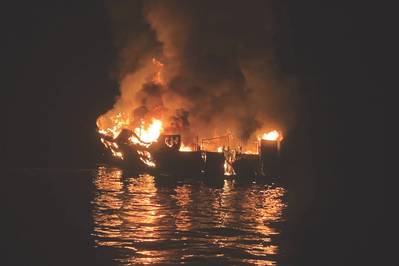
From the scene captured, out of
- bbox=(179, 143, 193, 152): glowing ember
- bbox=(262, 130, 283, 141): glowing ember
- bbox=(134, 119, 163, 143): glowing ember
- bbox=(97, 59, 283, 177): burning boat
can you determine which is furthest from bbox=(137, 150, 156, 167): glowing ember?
bbox=(262, 130, 283, 141): glowing ember

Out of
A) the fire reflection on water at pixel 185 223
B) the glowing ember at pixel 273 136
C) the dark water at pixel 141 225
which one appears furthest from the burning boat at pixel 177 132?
the dark water at pixel 141 225

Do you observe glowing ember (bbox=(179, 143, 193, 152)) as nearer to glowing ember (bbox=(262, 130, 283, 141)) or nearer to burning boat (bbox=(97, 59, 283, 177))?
burning boat (bbox=(97, 59, 283, 177))

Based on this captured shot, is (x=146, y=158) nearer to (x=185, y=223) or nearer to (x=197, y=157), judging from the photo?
(x=197, y=157)

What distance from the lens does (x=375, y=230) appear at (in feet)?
78.3

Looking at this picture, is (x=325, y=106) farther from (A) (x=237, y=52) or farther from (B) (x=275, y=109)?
(A) (x=237, y=52)

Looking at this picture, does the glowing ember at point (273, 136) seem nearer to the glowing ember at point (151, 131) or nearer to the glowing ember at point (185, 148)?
the glowing ember at point (185, 148)

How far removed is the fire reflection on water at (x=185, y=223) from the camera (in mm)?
18141

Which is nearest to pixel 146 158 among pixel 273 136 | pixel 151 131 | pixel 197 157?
pixel 151 131

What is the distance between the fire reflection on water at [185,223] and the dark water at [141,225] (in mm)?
29

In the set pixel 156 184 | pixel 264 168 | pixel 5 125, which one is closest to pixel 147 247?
pixel 156 184

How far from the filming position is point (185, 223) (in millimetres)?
24469

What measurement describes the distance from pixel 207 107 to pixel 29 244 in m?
45.0

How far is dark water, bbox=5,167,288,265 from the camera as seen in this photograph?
17703 millimetres

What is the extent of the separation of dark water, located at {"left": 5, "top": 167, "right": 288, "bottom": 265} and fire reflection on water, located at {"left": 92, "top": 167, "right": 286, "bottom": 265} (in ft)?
0.10
